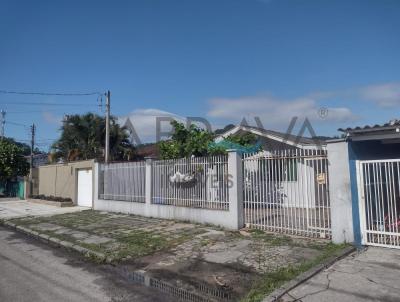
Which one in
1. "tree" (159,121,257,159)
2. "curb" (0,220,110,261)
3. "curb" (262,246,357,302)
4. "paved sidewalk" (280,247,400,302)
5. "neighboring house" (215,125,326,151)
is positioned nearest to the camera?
"paved sidewalk" (280,247,400,302)

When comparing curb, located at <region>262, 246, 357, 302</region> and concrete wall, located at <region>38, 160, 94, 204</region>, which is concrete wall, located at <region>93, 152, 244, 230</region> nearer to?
curb, located at <region>262, 246, 357, 302</region>

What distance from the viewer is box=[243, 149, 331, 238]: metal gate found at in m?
8.82

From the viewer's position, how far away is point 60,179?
2434 centimetres

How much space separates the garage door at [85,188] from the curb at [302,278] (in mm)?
15864

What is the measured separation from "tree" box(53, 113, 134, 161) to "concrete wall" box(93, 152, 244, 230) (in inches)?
536

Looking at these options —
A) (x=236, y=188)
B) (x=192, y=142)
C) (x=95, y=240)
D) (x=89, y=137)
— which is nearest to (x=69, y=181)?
(x=89, y=137)

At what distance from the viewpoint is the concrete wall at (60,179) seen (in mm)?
22062

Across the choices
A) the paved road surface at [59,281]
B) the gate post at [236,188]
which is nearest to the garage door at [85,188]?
the paved road surface at [59,281]

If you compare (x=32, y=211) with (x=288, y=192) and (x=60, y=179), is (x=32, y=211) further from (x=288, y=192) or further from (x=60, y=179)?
(x=288, y=192)

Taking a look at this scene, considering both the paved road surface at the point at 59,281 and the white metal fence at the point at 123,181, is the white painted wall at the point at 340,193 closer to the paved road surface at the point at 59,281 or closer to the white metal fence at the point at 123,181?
the paved road surface at the point at 59,281

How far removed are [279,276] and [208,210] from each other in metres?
5.45

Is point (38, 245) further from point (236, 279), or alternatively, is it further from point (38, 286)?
point (236, 279)

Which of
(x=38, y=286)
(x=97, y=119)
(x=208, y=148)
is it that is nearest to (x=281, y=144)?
(x=208, y=148)

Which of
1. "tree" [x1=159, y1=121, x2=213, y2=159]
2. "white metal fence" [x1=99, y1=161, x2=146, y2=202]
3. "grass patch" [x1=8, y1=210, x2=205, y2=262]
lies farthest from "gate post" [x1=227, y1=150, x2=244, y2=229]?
"white metal fence" [x1=99, y1=161, x2=146, y2=202]
